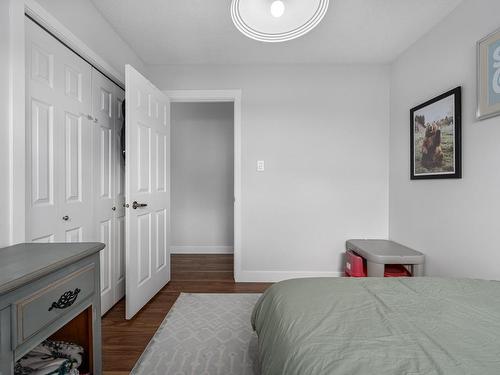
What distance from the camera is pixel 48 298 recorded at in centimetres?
95

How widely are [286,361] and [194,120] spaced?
12.9 feet

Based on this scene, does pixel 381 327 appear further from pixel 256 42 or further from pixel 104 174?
pixel 256 42

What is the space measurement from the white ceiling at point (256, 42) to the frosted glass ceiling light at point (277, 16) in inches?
32.3

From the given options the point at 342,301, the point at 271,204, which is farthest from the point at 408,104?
the point at 342,301

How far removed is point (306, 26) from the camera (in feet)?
4.38

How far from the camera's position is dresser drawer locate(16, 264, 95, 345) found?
2.78 feet

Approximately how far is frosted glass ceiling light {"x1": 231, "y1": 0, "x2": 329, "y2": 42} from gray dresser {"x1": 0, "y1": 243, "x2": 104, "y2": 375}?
4.22 ft

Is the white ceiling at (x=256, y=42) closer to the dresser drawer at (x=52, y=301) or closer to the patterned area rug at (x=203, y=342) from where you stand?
the dresser drawer at (x=52, y=301)

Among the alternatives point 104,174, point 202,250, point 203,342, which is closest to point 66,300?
point 203,342

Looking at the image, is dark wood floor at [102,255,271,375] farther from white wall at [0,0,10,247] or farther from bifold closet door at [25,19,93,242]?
white wall at [0,0,10,247]

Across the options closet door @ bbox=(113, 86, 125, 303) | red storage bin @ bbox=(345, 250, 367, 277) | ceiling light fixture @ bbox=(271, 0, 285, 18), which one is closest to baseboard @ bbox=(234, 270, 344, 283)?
red storage bin @ bbox=(345, 250, 367, 277)

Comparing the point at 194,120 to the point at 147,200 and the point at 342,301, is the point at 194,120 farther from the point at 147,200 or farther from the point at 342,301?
the point at 342,301

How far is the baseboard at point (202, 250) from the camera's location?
4277mm

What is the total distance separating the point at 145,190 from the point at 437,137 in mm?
2458
